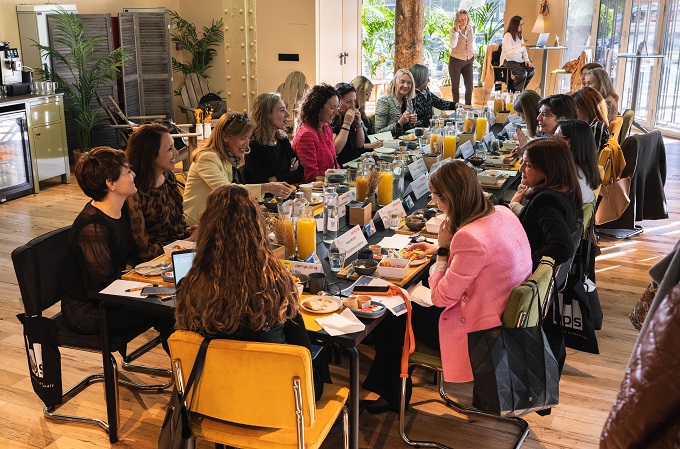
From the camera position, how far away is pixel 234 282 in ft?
7.57

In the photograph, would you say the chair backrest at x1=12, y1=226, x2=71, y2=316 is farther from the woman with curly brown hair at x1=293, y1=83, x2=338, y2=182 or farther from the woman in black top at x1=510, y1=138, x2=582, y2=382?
the woman with curly brown hair at x1=293, y1=83, x2=338, y2=182

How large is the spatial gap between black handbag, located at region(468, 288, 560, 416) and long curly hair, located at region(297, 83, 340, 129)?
2.96 metres

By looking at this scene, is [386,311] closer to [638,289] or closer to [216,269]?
[216,269]

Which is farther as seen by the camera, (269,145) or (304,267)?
(269,145)

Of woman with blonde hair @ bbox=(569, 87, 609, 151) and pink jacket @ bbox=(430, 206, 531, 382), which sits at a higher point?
woman with blonde hair @ bbox=(569, 87, 609, 151)

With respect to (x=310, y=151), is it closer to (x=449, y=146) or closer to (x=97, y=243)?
(x=449, y=146)

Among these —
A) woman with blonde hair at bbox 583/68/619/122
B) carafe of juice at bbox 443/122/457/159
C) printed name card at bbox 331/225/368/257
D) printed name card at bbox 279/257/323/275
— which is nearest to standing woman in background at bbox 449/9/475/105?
woman with blonde hair at bbox 583/68/619/122

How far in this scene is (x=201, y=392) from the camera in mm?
2287

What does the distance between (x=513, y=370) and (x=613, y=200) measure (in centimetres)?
342

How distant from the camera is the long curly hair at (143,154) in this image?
3760 millimetres

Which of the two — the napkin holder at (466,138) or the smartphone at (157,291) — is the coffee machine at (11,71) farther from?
the smartphone at (157,291)

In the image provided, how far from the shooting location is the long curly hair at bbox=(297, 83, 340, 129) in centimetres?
535

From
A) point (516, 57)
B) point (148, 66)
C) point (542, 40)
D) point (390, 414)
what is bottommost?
point (390, 414)

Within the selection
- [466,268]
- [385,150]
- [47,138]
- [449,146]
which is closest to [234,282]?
[466,268]
